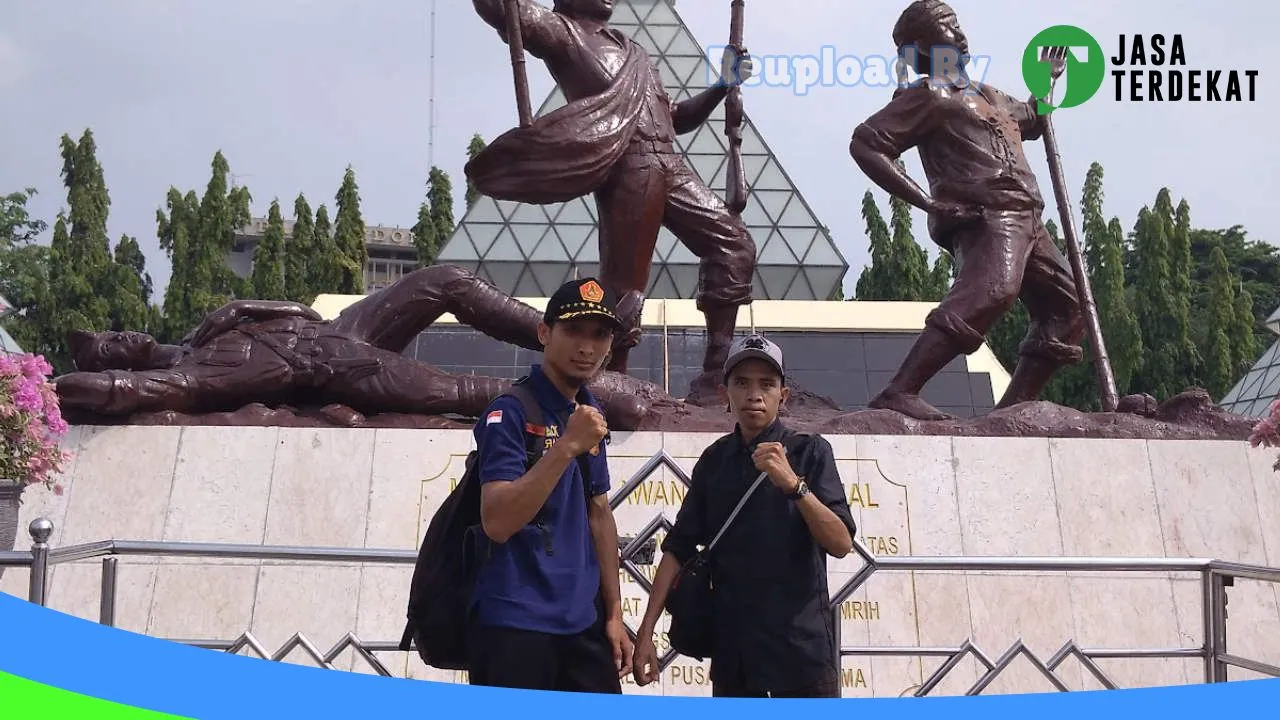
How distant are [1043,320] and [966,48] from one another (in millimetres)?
1853

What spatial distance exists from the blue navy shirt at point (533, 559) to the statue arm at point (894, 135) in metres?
5.07

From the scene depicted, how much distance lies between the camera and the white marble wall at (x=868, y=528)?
18.1ft

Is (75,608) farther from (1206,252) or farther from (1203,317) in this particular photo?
(1206,252)

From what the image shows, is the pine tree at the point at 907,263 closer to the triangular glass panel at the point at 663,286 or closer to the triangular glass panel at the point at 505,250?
the triangular glass panel at the point at 663,286

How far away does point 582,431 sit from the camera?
2379mm

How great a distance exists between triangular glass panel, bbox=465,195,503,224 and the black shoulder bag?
2100cm

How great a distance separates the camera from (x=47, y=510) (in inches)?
224

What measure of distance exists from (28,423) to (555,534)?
3.91 m

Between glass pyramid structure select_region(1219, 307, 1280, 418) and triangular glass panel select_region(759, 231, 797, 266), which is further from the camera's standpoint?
triangular glass panel select_region(759, 231, 797, 266)

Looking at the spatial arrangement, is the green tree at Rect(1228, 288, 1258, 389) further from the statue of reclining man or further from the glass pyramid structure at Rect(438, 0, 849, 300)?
the statue of reclining man

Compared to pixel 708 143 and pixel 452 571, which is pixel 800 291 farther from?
pixel 452 571

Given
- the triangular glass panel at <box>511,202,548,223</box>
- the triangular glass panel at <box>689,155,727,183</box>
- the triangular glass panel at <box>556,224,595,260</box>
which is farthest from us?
the triangular glass panel at <box>511,202,548,223</box>

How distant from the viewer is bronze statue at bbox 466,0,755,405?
6.80 meters

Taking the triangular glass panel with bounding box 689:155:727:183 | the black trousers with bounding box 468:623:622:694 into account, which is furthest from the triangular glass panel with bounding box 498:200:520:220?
the black trousers with bounding box 468:623:622:694
